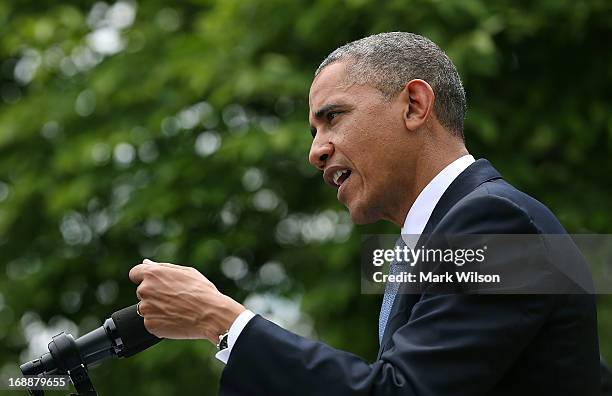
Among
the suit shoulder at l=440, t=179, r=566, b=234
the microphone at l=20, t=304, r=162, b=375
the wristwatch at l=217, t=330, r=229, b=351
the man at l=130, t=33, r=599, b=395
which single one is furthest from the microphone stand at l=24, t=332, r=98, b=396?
the suit shoulder at l=440, t=179, r=566, b=234

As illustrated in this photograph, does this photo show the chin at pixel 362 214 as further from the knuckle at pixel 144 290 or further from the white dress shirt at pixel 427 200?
the knuckle at pixel 144 290

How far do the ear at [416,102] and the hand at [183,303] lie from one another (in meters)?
0.82

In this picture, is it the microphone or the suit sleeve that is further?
the microphone

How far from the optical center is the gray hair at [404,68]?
357 cm

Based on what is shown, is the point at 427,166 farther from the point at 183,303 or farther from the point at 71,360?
the point at 71,360

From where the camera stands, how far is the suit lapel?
10.5 ft

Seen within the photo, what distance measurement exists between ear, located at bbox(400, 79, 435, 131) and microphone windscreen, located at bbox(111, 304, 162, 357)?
0.96m

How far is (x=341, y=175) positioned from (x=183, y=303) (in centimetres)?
73

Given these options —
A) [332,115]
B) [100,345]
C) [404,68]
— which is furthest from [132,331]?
[404,68]

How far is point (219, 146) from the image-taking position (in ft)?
26.1

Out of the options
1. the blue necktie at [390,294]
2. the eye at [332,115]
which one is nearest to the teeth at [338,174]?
the eye at [332,115]

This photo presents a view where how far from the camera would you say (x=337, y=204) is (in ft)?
24.7

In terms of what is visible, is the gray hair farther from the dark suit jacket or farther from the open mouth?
the dark suit jacket

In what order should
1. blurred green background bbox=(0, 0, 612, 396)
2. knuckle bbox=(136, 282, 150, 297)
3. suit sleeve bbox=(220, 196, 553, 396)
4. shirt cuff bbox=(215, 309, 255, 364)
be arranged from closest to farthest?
suit sleeve bbox=(220, 196, 553, 396), shirt cuff bbox=(215, 309, 255, 364), knuckle bbox=(136, 282, 150, 297), blurred green background bbox=(0, 0, 612, 396)
